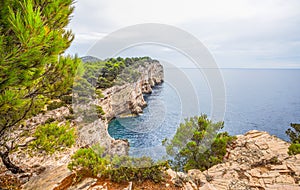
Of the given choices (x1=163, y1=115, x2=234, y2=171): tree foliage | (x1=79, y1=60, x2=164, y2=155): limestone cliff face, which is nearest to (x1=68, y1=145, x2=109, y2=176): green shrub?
(x1=79, y1=60, x2=164, y2=155): limestone cliff face

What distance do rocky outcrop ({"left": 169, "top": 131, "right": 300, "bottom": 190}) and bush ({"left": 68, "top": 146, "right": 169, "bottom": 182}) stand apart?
0.55 m

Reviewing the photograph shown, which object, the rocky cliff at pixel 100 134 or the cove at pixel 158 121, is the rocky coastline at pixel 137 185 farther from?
the cove at pixel 158 121

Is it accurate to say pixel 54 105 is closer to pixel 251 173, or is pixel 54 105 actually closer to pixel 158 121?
pixel 158 121

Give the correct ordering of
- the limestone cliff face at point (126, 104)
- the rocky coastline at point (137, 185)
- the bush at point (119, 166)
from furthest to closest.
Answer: the limestone cliff face at point (126, 104) < the rocky coastline at point (137, 185) < the bush at point (119, 166)

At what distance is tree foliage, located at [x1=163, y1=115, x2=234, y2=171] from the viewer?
6.14m

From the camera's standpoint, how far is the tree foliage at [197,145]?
6.14 m

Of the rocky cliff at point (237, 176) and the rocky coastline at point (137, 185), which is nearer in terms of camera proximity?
the rocky cliff at point (237, 176)

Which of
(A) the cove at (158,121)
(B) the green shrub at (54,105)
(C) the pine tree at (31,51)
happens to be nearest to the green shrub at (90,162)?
(A) the cove at (158,121)

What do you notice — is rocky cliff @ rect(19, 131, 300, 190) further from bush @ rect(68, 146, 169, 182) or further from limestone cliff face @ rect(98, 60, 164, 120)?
limestone cliff face @ rect(98, 60, 164, 120)

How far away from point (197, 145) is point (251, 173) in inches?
82.2

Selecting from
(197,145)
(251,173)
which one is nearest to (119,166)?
(197,145)

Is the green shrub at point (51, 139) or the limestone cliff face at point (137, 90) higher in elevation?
the limestone cliff face at point (137, 90)

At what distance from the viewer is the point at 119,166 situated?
3.81 meters

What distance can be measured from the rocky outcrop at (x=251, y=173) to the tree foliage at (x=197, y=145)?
0.89 meters
